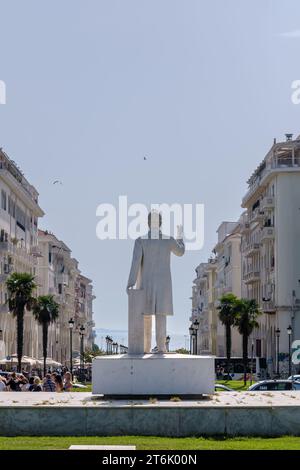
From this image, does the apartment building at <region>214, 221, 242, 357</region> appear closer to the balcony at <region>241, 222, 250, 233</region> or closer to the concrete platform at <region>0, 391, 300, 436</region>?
the balcony at <region>241, 222, 250, 233</region>

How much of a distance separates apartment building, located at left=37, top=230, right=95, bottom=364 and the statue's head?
7776cm

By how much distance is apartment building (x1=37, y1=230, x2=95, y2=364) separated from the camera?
400 feet

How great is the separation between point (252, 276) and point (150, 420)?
250ft

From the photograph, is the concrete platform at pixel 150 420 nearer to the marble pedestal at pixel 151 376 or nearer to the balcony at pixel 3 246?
the marble pedestal at pixel 151 376

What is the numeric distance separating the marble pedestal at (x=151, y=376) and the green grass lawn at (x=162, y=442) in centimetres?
418

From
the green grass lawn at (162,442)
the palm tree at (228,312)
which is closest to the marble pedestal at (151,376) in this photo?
the green grass lawn at (162,442)

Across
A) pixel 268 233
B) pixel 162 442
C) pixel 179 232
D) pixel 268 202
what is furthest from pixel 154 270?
pixel 268 202

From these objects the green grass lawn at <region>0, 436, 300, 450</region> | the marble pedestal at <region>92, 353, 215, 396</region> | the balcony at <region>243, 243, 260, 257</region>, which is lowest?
the green grass lawn at <region>0, 436, 300, 450</region>

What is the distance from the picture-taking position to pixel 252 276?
9725cm

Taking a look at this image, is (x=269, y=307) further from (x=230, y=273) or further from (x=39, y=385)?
(x=39, y=385)

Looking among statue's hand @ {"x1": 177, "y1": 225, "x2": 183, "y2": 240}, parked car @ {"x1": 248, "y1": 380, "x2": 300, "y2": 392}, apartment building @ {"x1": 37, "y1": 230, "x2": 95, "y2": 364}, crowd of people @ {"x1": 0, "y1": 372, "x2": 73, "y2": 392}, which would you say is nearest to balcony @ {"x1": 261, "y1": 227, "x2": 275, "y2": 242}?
apartment building @ {"x1": 37, "y1": 230, "x2": 95, "y2": 364}

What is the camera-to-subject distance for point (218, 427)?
2162cm

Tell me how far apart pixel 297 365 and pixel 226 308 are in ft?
53.0
